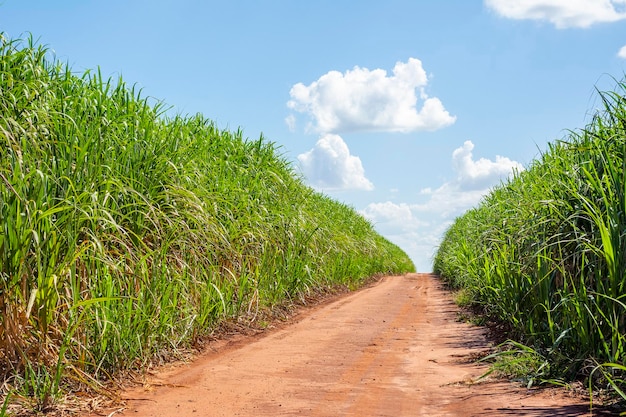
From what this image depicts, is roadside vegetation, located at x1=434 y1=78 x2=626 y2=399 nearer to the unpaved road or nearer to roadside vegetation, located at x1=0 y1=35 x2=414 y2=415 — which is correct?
the unpaved road

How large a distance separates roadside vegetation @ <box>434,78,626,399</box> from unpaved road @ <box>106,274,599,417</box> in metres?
0.38

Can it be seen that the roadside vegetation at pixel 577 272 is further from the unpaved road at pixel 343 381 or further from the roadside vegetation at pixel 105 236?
the roadside vegetation at pixel 105 236

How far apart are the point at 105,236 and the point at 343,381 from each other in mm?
2310

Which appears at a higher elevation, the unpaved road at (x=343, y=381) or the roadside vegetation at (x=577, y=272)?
the roadside vegetation at (x=577, y=272)

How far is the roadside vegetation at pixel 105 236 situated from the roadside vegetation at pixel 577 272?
2987 mm

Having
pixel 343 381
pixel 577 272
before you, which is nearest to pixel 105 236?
pixel 343 381

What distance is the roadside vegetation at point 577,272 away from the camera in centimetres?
430

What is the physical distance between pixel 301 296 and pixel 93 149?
541 centimetres

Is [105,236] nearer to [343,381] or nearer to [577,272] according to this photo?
[343,381]

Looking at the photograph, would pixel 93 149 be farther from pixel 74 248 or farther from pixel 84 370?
pixel 84 370

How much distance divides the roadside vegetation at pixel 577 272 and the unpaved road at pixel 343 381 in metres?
0.38

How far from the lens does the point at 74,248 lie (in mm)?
4660

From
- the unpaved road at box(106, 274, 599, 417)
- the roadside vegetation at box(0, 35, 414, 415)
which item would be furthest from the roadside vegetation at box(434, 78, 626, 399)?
the roadside vegetation at box(0, 35, 414, 415)

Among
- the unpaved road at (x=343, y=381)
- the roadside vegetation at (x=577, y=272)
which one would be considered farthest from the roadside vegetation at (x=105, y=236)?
the roadside vegetation at (x=577, y=272)
